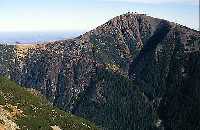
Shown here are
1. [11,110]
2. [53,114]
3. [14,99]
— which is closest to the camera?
[11,110]

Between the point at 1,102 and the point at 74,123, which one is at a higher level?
the point at 1,102

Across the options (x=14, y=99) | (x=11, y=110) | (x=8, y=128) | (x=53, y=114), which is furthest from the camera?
(x=53, y=114)

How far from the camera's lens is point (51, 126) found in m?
169

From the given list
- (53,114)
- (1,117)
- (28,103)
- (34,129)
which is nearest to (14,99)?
(28,103)

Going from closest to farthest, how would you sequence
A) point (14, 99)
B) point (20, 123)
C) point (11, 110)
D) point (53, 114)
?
1. point (20, 123)
2. point (11, 110)
3. point (14, 99)
4. point (53, 114)

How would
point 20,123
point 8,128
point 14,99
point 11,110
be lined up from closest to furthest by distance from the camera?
point 8,128 < point 20,123 < point 11,110 < point 14,99

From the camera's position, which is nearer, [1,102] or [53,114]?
[1,102]

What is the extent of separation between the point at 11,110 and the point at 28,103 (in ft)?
105

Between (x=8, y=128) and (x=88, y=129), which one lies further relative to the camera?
(x=88, y=129)

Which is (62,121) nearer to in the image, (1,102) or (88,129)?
(88,129)

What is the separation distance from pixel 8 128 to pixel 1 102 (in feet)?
100

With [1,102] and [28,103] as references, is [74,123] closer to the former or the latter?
[28,103]

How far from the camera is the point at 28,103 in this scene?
19488 cm

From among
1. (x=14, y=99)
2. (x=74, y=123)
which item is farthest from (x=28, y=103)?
(x=74, y=123)
